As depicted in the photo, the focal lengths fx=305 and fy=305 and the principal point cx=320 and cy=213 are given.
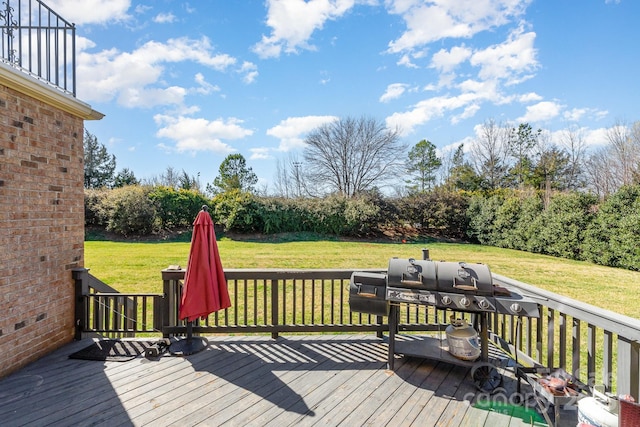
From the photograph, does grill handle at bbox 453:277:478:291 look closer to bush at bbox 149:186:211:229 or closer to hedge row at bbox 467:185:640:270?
hedge row at bbox 467:185:640:270

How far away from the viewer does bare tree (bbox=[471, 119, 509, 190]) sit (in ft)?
78.2

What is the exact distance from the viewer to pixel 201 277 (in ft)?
11.0

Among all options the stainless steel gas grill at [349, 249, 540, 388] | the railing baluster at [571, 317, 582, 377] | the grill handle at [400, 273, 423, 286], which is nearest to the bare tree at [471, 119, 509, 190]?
the railing baluster at [571, 317, 582, 377]

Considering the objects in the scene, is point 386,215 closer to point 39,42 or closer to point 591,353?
point 591,353

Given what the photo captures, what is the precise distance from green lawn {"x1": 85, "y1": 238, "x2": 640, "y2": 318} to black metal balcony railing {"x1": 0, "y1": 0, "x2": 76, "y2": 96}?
13.6 feet

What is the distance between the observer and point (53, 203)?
3.42 meters

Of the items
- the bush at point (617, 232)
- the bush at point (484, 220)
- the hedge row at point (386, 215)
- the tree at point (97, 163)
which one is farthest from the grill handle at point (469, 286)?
the tree at point (97, 163)

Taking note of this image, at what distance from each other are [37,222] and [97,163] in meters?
27.9

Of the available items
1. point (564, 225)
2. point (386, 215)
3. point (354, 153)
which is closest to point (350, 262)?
point (386, 215)

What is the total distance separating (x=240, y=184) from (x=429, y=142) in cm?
1797

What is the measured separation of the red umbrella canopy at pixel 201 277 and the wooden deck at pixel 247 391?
1.83ft

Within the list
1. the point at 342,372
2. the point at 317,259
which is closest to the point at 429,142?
the point at 317,259

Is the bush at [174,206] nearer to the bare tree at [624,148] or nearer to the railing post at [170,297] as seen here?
the railing post at [170,297]

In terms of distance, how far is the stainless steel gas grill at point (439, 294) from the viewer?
2.65 meters
